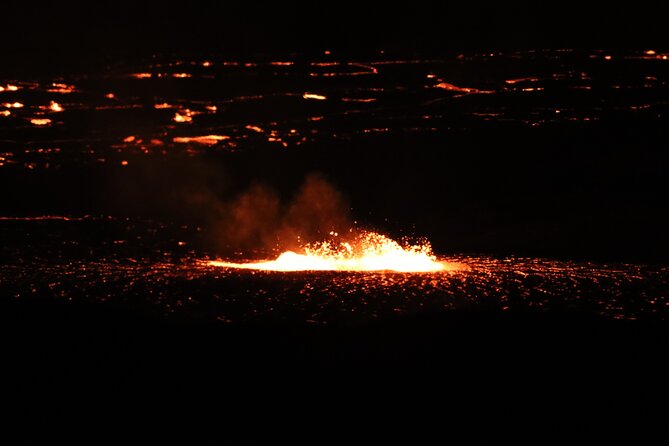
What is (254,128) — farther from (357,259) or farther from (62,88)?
(357,259)

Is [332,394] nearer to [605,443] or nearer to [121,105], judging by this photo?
[605,443]

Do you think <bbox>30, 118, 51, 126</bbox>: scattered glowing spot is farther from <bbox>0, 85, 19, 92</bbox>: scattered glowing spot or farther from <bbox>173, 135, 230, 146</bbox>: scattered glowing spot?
<bbox>173, 135, 230, 146</bbox>: scattered glowing spot

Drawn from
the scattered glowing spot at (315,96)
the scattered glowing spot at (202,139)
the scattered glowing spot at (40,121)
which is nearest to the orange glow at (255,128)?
the scattered glowing spot at (202,139)

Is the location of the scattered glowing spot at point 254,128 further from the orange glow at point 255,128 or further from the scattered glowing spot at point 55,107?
the scattered glowing spot at point 55,107

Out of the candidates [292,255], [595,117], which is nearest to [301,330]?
[292,255]

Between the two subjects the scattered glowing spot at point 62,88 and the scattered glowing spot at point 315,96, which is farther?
the scattered glowing spot at point 62,88

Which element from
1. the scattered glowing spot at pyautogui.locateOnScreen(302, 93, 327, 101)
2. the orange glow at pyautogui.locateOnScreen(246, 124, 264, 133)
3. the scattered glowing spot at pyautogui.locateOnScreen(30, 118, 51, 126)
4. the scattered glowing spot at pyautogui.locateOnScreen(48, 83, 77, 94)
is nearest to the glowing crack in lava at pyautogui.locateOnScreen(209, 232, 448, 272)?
the scattered glowing spot at pyautogui.locateOnScreen(302, 93, 327, 101)
